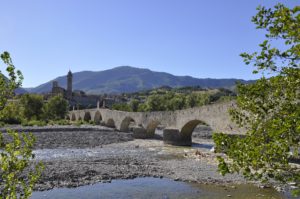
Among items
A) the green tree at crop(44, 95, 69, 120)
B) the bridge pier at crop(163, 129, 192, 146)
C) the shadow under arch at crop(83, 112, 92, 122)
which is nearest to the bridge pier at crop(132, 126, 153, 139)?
the bridge pier at crop(163, 129, 192, 146)

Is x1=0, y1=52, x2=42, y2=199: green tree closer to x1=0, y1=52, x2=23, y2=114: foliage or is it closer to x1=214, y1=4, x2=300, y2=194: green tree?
x1=0, y1=52, x2=23, y2=114: foliage

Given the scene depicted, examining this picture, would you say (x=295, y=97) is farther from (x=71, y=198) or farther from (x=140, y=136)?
(x=140, y=136)

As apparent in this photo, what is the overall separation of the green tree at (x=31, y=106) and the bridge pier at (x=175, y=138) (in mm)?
35432

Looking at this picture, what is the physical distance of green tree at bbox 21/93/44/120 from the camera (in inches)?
2395

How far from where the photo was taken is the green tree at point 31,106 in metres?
60.8

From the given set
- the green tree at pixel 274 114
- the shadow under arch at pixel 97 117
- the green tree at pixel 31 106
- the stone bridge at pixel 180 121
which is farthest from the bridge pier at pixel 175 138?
the green tree at pixel 31 106

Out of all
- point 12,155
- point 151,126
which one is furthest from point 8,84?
point 151,126

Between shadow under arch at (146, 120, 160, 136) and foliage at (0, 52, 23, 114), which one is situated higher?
foliage at (0, 52, 23, 114)

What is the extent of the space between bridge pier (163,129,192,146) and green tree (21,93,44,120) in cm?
3543

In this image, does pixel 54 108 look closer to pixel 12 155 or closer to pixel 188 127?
pixel 188 127

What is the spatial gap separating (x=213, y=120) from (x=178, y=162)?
20.3 ft

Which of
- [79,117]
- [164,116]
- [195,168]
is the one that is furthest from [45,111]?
[195,168]

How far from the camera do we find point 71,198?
11023 millimetres

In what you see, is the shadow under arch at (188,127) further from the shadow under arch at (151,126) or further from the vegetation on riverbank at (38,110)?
the vegetation on riverbank at (38,110)
